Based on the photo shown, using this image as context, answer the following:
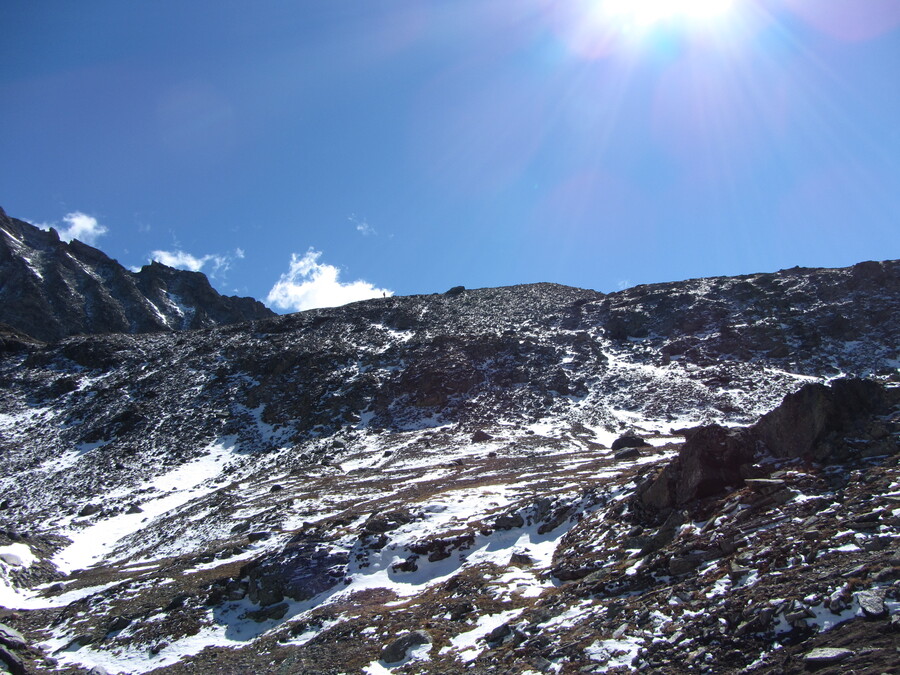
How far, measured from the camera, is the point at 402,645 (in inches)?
450

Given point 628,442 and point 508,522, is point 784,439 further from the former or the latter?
point 628,442

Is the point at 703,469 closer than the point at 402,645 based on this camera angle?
No

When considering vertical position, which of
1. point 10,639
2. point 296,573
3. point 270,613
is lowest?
point 270,613

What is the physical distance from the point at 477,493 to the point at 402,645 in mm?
12418

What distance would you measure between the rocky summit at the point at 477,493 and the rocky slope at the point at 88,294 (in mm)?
40845

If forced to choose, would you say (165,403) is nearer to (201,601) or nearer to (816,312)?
(201,601)

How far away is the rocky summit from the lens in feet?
30.6

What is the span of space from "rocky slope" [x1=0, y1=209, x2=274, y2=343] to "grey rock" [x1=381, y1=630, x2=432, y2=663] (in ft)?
388

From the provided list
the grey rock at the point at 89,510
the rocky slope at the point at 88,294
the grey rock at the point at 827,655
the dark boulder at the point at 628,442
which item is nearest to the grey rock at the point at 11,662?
the grey rock at the point at 827,655

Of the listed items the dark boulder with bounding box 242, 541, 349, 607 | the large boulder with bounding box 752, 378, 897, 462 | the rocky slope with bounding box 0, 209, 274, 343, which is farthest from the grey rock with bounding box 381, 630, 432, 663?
the rocky slope with bounding box 0, 209, 274, 343

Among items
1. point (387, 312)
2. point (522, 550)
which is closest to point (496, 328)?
point (387, 312)

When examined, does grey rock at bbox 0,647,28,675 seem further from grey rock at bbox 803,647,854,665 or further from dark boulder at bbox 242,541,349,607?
grey rock at bbox 803,647,854,665

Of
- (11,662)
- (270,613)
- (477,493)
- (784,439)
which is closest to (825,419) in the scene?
(784,439)

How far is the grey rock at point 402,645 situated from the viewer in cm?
1123
